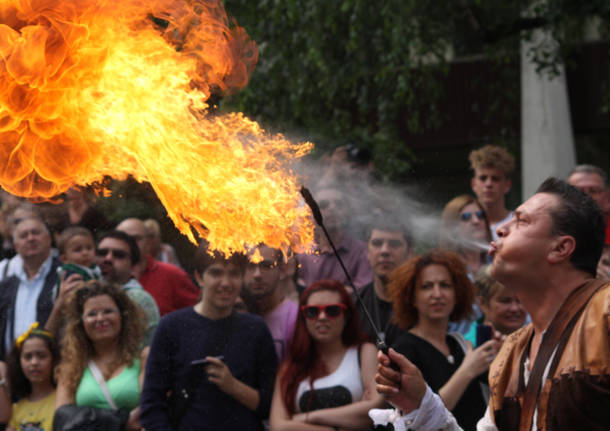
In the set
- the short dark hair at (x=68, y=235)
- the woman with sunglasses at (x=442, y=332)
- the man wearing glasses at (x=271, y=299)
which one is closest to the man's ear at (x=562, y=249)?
the woman with sunglasses at (x=442, y=332)

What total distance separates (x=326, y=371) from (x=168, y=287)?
1715 millimetres

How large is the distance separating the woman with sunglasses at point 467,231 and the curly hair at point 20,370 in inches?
103

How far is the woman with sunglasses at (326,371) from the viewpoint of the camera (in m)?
4.61

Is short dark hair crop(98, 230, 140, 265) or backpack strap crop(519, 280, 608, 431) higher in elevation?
short dark hair crop(98, 230, 140, 265)

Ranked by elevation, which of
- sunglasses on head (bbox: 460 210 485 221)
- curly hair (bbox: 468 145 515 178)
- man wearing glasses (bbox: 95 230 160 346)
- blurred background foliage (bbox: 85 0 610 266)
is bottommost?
man wearing glasses (bbox: 95 230 160 346)

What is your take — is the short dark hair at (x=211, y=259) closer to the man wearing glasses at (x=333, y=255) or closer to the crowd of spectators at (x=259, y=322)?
the crowd of spectators at (x=259, y=322)

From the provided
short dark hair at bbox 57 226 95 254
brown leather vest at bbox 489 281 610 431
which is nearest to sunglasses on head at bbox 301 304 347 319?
Answer: brown leather vest at bbox 489 281 610 431

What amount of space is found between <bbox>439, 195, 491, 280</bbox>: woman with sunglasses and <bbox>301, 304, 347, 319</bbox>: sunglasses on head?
1107 mm

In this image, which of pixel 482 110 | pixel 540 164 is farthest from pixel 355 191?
pixel 482 110

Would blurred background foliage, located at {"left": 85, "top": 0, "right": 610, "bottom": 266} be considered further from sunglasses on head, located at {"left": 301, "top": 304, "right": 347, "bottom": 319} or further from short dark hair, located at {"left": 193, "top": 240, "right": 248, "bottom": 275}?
sunglasses on head, located at {"left": 301, "top": 304, "right": 347, "bottom": 319}

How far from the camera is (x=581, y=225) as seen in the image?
3176 millimetres

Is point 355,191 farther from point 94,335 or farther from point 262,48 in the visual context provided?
point 262,48

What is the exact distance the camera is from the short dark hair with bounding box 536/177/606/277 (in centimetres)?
316

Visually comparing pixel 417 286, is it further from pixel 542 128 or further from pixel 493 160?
pixel 542 128
